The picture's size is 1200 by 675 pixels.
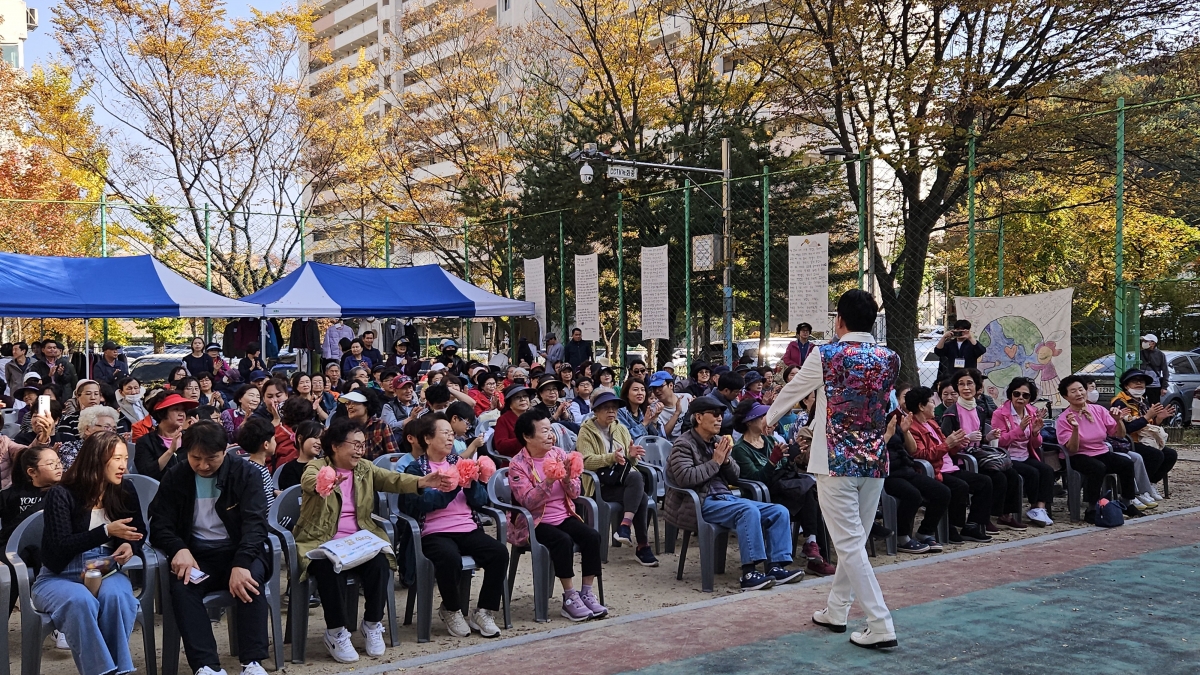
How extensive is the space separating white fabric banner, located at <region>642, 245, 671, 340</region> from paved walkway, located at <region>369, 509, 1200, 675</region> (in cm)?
808

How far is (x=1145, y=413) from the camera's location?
359 inches

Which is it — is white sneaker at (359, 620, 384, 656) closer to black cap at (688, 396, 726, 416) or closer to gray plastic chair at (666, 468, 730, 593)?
gray plastic chair at (666, 468, 730, 593)

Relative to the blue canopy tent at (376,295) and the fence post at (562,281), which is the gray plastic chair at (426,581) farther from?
the fence post at (562,281)

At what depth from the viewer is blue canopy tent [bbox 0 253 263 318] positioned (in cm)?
1201

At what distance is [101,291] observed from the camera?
12664mm

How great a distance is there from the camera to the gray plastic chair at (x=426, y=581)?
5.15 m

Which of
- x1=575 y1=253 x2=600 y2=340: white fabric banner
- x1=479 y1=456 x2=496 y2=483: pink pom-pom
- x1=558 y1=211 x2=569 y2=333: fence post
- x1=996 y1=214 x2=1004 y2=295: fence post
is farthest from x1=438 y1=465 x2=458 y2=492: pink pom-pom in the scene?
x1=558 y1=211 x2=569 y2=333: fence post

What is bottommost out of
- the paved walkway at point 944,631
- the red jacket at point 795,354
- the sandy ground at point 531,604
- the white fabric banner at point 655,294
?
the sandy ground at point 531,604

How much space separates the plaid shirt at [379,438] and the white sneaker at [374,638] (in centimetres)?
228

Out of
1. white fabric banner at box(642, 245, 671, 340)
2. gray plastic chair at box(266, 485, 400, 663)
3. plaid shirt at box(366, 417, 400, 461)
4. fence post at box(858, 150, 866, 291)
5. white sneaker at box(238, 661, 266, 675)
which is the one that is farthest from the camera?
Answer: white fabric banner at box(642, 245, 671, 340)

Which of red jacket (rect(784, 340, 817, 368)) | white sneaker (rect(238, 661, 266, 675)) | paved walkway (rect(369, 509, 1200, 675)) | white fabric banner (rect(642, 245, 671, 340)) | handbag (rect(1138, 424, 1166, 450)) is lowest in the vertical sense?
paved walkway (rect(369, 509, 1200, 675))

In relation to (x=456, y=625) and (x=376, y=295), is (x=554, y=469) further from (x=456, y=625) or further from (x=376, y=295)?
(x=376, y=295)

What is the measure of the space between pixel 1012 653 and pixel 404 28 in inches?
1086

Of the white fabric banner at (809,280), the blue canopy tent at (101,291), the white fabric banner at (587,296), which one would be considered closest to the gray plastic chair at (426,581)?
the white fabric banner at (809,280)
